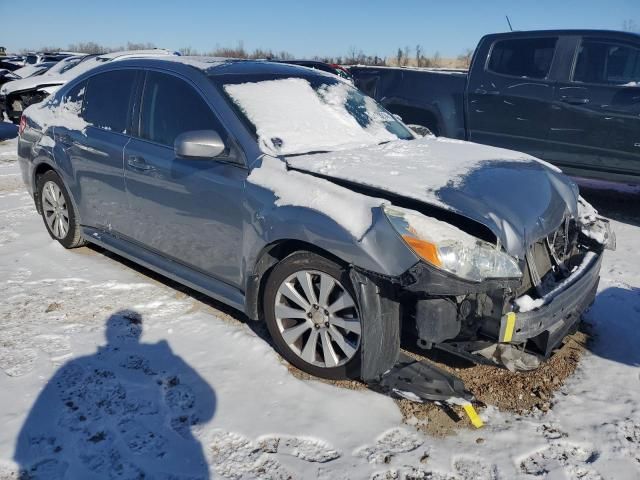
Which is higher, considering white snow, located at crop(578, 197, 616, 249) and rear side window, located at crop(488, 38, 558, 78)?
rear side window, located at crop(488, 38, 558, 78)

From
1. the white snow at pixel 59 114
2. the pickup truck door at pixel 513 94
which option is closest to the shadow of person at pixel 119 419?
the white snow at pixel 59 114

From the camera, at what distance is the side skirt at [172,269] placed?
135 inches

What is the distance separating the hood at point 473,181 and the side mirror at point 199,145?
1.43 feet

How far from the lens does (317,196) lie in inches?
114

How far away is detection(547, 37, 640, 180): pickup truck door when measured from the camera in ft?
19.1

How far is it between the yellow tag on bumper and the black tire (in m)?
3.58

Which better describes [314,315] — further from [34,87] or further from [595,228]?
[34,87]

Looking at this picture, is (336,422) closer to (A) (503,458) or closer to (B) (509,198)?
(A) (503,458)

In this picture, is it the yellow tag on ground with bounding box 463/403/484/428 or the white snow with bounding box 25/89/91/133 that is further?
the white snow with bounding box 25/89/91/133

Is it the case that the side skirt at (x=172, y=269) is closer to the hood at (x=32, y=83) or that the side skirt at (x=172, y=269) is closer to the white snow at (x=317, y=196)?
the white snow at (x=317, y=196)

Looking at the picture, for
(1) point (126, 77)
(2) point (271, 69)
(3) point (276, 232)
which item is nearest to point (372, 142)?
(2) point (271, 69)

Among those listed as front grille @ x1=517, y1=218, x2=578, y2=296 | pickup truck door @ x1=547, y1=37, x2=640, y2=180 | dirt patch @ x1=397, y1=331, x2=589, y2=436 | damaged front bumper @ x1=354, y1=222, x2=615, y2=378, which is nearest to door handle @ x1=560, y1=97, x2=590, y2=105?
pickup truck door @ x1=547, y1=37, x2=640, y2=180

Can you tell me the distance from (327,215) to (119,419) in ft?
4.66

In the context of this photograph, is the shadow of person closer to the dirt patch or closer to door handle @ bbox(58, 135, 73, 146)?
the dirt patch
